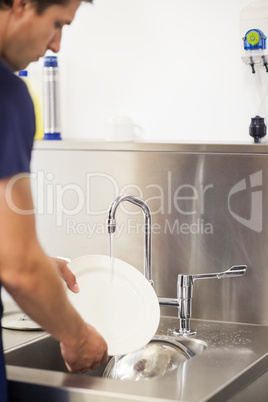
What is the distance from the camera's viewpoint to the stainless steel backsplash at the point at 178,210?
1.64 m

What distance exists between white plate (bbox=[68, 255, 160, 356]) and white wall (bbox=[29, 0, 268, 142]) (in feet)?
1.33

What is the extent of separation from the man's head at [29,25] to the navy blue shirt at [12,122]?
0.18 ft

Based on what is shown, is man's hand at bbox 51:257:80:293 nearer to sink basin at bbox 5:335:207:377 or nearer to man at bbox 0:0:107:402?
sink basin at bbox 5:335:207:377

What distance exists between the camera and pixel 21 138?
975mm

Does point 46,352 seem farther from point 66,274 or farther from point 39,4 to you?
point 39,4

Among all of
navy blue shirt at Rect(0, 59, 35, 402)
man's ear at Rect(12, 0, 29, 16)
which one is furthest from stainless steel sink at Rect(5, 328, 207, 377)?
man's ear at Rect(12, 0, 29, 16)

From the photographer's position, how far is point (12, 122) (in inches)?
37.7

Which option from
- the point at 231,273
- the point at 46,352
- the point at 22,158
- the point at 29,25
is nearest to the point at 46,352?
the point at 46,352

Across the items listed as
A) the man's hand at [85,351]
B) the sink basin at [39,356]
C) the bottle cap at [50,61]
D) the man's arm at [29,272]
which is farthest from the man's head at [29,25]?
the bottle cap at [50,61]

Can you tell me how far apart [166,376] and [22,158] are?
1.58 ft

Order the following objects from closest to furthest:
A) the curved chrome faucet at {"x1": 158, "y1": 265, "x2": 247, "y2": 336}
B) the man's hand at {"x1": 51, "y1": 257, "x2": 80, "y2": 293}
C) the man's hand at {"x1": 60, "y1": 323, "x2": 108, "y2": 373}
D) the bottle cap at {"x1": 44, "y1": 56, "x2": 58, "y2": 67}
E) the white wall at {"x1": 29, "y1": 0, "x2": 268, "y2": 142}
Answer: the man's hand at {"x1": 60, "y1": 323, "x2": 108, "y2": 373} → the man's hand at {"x1": 51, "y1": 257, "x2": 80, "y2": 293} → the curved chrome faucet at {"x1": 158, "y1": 265, "x2": 247, "y2": 336} → the white wall at {"x1": 29, "y1": 0, "x2": 268, "y2": 142} → the bottle cap at {"x1": 44, "y1": 56, "x2": 58, "y2": 67}

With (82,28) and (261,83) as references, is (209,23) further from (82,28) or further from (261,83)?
(82,28)

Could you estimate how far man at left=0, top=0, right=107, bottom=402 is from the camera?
37.6 inches

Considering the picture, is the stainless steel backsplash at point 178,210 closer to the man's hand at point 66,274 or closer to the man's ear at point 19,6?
the man's hand at point 66,274
